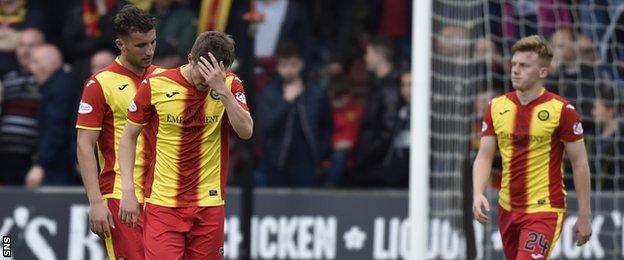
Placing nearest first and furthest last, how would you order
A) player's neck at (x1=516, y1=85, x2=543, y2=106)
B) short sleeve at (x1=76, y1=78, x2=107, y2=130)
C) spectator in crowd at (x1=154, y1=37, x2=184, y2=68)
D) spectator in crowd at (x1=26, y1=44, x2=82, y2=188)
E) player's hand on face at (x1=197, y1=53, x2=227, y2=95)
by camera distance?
player's hand on face at (x1=197, y1=53, x2=227, y2=95) < short sleeve at (x1=76, y1=78, x2=107, y2=130) < player's neck at (x1=516, y1=85, x2=543, y2=106) < spectator in crowd at (x1=154, y1=37, x2=184, y2=68) < spectator in crowd at (x1=26, y1=44, x2=82, y2=188)

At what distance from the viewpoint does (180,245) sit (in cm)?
754

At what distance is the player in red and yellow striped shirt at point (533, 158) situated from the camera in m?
8.52

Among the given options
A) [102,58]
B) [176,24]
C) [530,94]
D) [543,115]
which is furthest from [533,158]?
[102,58]

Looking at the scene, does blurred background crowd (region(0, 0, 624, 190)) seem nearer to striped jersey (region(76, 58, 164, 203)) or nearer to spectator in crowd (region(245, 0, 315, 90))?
spectator in crowd (region(245, 0, 315, 90))

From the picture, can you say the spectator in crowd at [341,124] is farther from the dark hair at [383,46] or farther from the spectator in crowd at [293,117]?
the dark hair at [383,46]

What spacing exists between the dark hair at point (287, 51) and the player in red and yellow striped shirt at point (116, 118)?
182 inches

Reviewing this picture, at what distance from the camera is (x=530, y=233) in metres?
8.58

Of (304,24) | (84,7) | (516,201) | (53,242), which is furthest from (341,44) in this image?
(516,201)

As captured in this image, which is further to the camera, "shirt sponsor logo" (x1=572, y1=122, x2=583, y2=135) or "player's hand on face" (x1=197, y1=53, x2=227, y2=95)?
"shirt sponsor logo" (x1=572, y1=122, x2=583, y2=135)

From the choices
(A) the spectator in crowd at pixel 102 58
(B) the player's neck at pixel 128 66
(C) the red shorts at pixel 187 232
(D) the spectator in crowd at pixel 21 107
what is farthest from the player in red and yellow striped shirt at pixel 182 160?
(D) the spectator in crowd at pixel 21 107

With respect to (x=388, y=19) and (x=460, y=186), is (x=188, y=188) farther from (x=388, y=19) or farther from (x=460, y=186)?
(x=388, y=19)

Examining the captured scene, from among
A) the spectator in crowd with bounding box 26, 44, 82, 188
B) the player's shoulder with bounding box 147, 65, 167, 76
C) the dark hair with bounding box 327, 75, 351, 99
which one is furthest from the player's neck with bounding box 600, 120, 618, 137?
the player's shoulder with bounding box 147, 65, 167, 76

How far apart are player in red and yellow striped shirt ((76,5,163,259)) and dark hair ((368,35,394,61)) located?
4.92 meters

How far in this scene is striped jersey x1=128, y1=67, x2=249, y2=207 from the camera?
24.8ft
